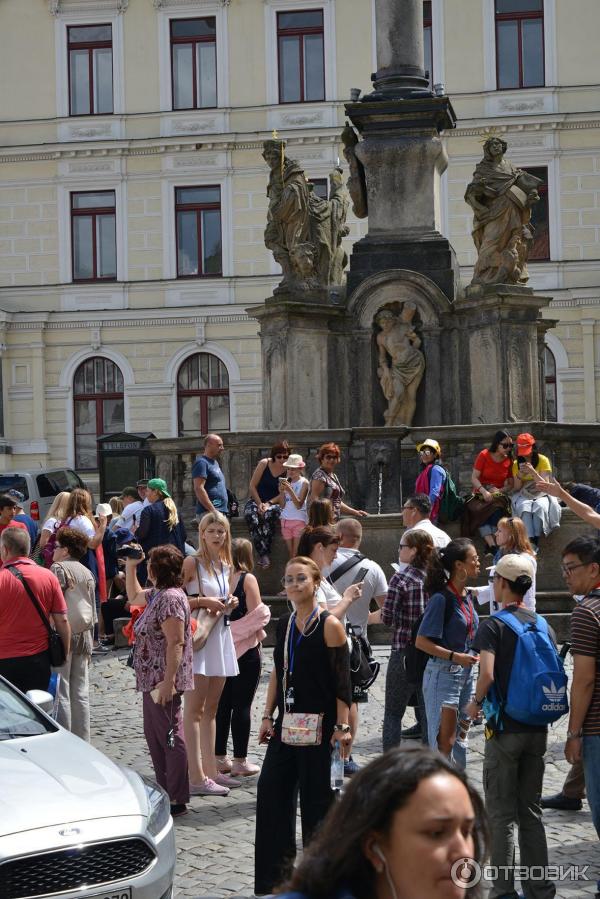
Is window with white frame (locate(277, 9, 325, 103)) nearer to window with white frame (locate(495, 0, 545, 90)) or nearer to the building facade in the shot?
the building facade

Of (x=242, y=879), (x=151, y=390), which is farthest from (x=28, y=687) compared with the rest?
(x=151, y=390)

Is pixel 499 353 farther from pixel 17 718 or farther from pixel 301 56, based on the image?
pixel 301 56

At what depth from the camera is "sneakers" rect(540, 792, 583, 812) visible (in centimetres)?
862

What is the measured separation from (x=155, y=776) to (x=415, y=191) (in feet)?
35.7

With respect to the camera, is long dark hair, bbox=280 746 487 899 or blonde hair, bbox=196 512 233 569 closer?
long dark hair, bbox=280 746 487 899

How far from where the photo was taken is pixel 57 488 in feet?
97.1

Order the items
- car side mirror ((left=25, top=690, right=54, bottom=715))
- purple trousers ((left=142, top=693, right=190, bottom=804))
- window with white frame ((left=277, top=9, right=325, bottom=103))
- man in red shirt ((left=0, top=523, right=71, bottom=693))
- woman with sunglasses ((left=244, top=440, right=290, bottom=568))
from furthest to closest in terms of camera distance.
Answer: window with white frame ((left=277, top=9, right=325, bottom=103))
woman with sunglasses ((left=244, top=440, right=290, bottom=568))
man in red shirt ((left=0, top=523, right=71, bottom=693))
purple trousers ((left=142, top=693, right=190, bottom=804))
car side mirror ((left=25, top=690, right=54, bottom=715))

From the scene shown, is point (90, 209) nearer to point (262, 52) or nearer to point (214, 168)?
point (214, 168)

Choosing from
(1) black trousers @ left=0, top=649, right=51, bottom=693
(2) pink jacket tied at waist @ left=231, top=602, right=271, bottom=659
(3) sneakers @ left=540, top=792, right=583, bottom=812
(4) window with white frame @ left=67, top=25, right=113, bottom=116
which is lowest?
(3) sneakers @ left=540, top=792, right=583, bottom=812

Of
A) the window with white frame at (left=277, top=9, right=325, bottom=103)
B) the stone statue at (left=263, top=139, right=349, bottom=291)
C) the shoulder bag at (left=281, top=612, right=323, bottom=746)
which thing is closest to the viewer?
the shoulder bag at (left=281, top=612, right=323, bottom=746)

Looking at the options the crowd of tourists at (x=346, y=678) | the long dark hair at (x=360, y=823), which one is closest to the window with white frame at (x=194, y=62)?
the crowd of tourists at (x=346, y=678)

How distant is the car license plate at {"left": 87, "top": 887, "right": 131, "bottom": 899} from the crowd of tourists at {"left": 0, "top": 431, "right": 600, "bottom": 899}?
776 millimetres

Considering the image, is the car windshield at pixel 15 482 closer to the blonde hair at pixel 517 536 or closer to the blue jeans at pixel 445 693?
the blonde hair at pixel 517 536

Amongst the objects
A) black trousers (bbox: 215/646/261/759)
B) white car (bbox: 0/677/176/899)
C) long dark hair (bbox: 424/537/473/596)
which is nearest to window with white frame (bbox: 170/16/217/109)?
black trousers (bbox: 215/646/261/759)
